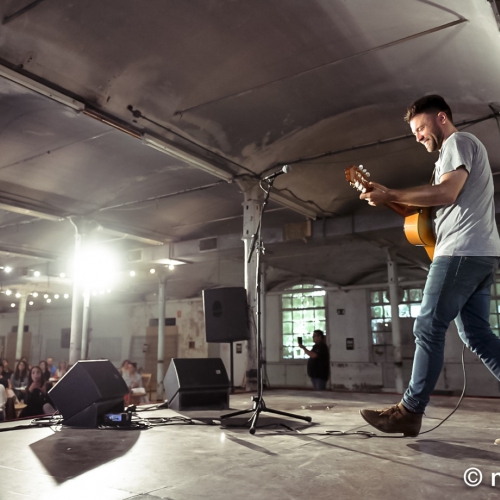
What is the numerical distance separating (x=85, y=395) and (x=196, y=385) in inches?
44.3

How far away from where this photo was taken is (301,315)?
47.2ft

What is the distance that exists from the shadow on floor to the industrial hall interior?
2cm

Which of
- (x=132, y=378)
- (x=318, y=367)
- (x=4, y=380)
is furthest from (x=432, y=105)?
(x=132, y=378)

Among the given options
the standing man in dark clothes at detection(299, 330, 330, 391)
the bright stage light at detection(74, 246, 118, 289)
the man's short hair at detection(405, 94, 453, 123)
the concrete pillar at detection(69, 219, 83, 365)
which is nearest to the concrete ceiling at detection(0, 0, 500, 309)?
the bright stage light at detection(74, 246, 118, 289)

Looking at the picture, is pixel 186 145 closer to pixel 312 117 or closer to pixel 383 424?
pixel 312 117

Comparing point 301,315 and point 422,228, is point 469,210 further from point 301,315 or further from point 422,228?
point 301,315

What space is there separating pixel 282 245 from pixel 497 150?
4.29m

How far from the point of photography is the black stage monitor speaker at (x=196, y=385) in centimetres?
404

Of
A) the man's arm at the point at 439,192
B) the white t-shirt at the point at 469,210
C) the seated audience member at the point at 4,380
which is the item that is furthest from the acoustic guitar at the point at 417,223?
the seated audience member at the point at 4,380

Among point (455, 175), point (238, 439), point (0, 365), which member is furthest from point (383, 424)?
point (0, 365)

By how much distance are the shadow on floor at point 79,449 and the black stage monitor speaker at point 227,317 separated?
4.40ft

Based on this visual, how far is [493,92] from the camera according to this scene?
4.48 metres

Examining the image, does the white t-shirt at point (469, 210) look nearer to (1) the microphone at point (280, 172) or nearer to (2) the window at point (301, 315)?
(1) the microphone at point (280, 172)

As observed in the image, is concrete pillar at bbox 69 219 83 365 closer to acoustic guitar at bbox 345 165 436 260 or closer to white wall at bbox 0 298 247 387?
acoustic guitar at bbox 345 165 436 260
